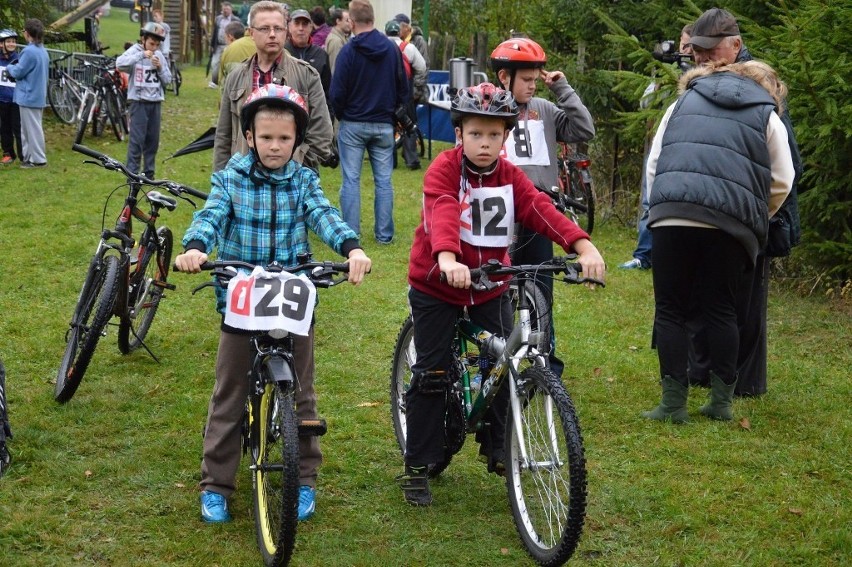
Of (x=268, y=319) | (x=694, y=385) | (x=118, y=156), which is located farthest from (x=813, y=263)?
(x=118, y=156)

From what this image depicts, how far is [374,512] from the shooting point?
501 centimetres

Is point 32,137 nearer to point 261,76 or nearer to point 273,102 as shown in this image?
point 261,76

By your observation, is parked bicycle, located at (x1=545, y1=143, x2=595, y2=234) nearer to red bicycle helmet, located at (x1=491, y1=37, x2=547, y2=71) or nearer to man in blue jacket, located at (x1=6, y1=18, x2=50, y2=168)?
red bicycle helmet, located at (x1=491, y1=37, x2=547, y2=71)

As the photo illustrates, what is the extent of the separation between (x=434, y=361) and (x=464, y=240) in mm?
549

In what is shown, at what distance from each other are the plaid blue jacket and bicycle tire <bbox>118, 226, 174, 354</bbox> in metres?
2.32

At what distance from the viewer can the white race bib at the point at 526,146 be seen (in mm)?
6254

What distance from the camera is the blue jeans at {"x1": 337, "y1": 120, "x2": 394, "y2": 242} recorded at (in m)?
11.0

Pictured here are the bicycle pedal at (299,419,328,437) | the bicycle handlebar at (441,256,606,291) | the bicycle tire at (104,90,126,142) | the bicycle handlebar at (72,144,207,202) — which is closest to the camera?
the bicycle handlebar at (441,256,606,291)

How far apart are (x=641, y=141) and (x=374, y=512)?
22.5ft

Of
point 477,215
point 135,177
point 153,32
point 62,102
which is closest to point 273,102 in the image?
point 477,215

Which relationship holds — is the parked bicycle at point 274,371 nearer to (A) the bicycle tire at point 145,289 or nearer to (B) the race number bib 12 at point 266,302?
(B) the race number bib 12 at point 266,302

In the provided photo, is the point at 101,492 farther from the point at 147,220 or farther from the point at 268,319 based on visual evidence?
the point at 147,220

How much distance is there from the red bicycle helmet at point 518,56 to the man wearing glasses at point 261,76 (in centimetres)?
177

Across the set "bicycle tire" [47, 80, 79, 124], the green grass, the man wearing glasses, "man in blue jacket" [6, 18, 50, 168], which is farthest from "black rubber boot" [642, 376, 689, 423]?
"bicycle tire" [47, 80, 79, 124]
